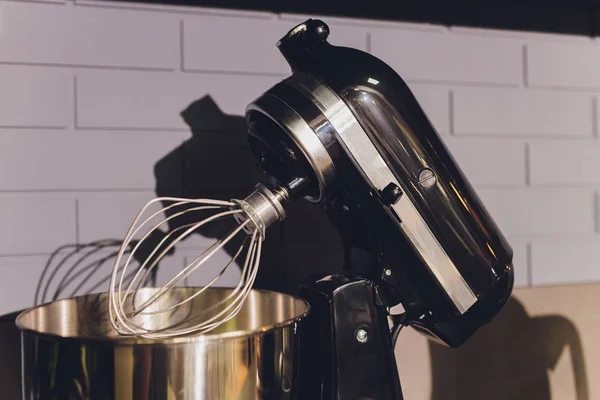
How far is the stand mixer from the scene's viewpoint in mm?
459

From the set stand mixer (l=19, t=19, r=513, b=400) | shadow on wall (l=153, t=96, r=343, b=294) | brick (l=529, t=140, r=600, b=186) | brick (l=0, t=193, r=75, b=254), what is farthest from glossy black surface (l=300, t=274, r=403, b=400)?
brick (l=529, t=140, r=600, b=186)

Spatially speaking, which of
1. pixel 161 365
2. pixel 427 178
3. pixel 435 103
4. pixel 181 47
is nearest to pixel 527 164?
pixel 435 103

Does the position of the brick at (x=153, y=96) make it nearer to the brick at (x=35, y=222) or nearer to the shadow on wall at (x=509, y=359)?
the brick at (x=35, y=222)

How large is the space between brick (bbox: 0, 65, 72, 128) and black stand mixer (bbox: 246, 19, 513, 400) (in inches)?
9.0

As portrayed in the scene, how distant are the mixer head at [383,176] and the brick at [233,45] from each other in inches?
6.4

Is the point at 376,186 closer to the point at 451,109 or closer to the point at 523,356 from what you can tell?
the point at 451,109

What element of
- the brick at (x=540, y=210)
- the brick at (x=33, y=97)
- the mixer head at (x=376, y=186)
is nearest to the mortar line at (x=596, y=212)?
the brick at (x=540, y=210)

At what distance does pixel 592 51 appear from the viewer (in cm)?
79

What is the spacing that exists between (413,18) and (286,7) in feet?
0.54

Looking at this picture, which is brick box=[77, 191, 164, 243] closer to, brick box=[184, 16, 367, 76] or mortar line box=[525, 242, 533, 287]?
brick box=[184, 16, 367, 76]

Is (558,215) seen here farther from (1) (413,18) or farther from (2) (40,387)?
(2) (40,387)

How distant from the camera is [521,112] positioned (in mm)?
758

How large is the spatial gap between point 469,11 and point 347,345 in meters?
0.48

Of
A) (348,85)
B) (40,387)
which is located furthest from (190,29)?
(40,387)
